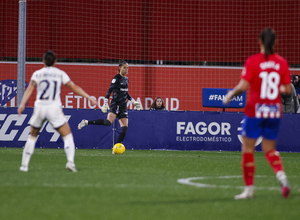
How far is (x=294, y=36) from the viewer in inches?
991

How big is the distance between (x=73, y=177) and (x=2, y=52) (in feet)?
54.9

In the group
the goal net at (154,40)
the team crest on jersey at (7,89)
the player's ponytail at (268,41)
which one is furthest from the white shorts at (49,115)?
the goal net at (154,40)

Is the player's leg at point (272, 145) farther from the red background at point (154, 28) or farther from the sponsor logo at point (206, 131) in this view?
the red background at point (154, 28)

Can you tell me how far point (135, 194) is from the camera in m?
6.90

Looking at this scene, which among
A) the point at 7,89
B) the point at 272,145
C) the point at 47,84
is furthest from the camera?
the point at 7,89

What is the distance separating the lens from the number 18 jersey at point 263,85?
6.56 m

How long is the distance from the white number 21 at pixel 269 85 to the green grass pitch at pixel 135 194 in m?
1.20

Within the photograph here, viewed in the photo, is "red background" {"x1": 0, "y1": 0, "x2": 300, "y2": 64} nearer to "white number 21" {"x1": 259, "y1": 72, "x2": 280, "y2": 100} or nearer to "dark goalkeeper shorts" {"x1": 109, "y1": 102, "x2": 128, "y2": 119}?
"dark goalkeeper shorts" {"x1": 109, "y1": 102, "x2": 128, "y2": 119}

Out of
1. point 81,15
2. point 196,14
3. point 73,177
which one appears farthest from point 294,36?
point 73,177

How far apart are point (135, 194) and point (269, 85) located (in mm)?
2050

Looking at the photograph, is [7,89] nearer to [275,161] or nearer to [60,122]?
[60,122]

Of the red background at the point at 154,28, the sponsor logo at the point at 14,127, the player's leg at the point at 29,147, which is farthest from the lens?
the red background at the point at 154,28

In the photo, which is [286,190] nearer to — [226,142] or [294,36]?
[226,142]

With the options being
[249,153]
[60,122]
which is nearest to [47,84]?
[60,122]
